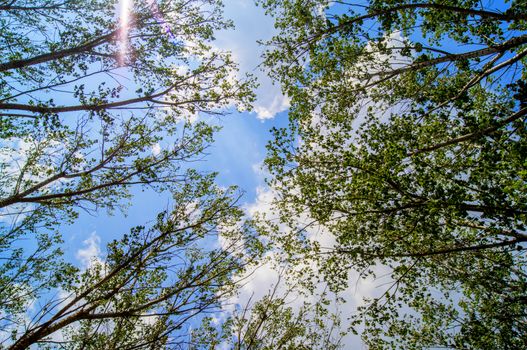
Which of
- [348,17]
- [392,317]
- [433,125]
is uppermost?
[348,17]

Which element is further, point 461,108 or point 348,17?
point 348,17

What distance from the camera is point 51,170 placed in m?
10.8

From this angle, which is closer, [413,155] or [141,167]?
[413,155]

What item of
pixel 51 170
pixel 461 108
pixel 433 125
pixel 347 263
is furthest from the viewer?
pixel 51 170

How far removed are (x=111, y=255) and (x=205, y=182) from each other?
17.5 ft

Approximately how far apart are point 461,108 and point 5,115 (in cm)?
1256

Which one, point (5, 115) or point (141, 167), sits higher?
point (5, 115)

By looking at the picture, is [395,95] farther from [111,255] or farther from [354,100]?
[111,255]

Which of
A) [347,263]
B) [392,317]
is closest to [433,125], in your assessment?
[347,263]

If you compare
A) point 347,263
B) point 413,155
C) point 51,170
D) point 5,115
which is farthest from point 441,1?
point 51,170

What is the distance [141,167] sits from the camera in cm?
1120

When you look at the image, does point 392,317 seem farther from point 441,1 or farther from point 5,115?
point 5,115

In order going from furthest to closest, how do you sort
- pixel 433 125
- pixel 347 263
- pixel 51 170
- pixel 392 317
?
pixel 51 170 → pixel 347 263 → pixel 392 317 → pixel 433 125

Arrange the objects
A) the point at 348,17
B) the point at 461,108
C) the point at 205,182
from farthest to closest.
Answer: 1. the point at 205,182
2. the point at 348,17
3. the point at 461,108
